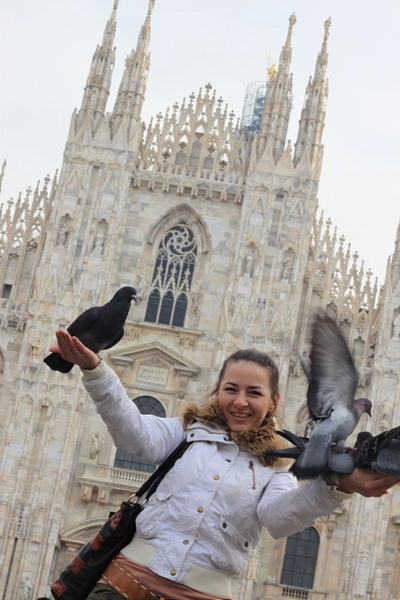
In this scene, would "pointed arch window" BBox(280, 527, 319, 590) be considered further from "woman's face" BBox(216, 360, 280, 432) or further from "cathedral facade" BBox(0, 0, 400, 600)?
"woman's face" BBox(216, 360, 280, 432)

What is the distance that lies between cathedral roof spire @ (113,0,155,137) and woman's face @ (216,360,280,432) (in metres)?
24.8

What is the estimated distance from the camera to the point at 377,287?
93.4 ft

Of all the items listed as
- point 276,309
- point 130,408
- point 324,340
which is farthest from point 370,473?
point 276,309

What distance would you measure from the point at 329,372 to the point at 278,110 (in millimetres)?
25333

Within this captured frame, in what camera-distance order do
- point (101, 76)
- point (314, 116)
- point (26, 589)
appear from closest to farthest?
point (26, 589) < point (314, 116) < point (101, 76)

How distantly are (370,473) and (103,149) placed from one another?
25.4m

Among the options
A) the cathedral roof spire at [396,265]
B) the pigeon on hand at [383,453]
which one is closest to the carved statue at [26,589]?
the cathedral roof spire at [396,265]

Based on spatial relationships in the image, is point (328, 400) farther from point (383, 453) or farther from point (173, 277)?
→ point (173, 277)

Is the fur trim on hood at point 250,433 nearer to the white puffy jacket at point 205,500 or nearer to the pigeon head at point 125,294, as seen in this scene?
the white puffy jacket at point 205,500

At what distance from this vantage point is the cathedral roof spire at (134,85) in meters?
29.5

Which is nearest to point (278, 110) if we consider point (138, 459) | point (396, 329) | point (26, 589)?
point (396, 329)

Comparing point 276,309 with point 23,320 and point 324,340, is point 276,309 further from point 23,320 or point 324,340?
point 324,340

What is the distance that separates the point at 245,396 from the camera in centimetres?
500

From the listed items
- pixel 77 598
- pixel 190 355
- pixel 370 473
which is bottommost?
pixel 77 598
